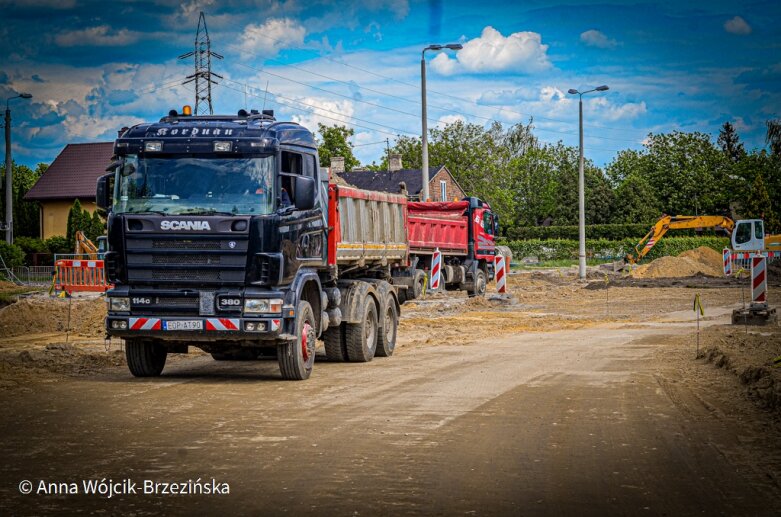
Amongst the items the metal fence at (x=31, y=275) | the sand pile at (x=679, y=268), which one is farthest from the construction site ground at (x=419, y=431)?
the sand pile at (x=679, y=268)

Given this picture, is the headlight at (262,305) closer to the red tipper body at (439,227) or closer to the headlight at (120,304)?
the headlight at (120,304)

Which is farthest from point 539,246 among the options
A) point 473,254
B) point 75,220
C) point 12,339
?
point 12,339

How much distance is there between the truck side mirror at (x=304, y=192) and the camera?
41.4ft

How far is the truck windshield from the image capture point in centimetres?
1232

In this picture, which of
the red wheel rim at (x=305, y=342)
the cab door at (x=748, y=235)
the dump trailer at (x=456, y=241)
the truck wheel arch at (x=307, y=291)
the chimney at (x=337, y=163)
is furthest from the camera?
the chimney at (x=337, y=163)

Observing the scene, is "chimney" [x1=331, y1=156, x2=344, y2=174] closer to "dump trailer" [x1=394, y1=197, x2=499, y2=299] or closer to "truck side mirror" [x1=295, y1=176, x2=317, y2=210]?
"dump trailer" [x1=394, y1=197, x2=499, y2=299]

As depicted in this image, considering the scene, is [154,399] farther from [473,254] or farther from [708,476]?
[473,254]

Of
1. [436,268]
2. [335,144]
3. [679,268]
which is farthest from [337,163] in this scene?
[436,268]

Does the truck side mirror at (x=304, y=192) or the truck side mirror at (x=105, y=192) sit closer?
the truck side mirror at (x=304, y=192)

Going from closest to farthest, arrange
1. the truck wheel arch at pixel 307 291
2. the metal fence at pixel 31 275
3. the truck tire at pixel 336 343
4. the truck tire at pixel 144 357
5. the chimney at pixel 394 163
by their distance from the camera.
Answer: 1. the truck wheel arch at pixel 307 291
2. the truck tire at pixel 144 357
3. the truck tire at pixel 336 343
4. the metal fence at pixel 31 275
5. the chimney at pixel 394 163

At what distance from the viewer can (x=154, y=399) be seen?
1141 cm

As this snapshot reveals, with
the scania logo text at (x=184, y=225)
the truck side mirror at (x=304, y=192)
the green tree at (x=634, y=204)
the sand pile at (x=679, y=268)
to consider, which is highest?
the green tree at (x=634, y=204)

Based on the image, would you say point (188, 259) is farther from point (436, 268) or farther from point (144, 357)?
point (436, 268)

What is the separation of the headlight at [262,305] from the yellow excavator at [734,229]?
128 ft
